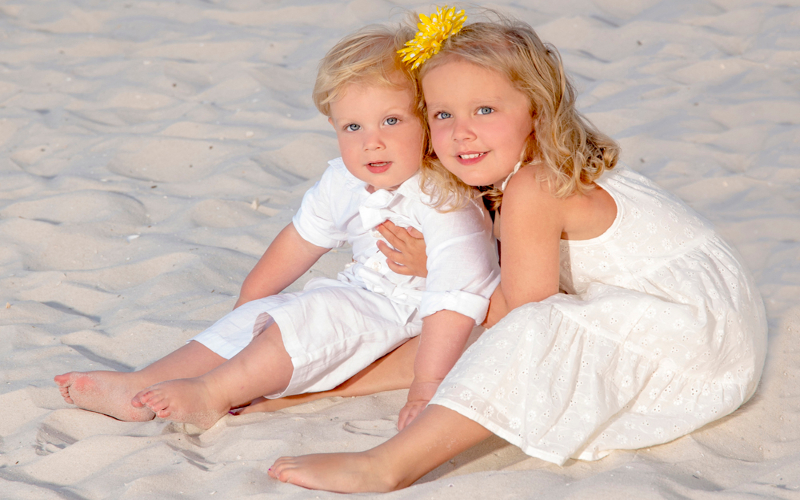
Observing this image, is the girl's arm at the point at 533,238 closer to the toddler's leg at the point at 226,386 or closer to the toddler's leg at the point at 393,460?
the toddler's leg at the point at 393,460

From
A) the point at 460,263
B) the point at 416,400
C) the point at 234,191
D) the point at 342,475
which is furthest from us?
the point at 234,191

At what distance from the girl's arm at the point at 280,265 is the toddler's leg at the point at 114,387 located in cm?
43

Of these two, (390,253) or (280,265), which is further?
(280,265)

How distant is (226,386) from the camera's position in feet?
6.90

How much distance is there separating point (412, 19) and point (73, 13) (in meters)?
4.00

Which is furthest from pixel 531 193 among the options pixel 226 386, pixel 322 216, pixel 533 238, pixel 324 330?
pixel 226 386

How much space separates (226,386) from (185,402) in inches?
4.7

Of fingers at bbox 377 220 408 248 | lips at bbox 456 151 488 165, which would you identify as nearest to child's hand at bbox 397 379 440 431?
fingers at bbox 377 220 408 248

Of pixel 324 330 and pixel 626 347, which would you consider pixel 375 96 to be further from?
pixel 626 347

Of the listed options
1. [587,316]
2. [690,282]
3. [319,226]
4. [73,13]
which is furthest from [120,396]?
[73,13]

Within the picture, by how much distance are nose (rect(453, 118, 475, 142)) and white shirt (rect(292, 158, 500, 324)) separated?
256 mm

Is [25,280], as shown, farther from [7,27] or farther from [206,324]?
[7,27]

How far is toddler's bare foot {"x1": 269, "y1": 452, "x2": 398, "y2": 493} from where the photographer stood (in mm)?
1710

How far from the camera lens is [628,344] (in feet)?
6.24
